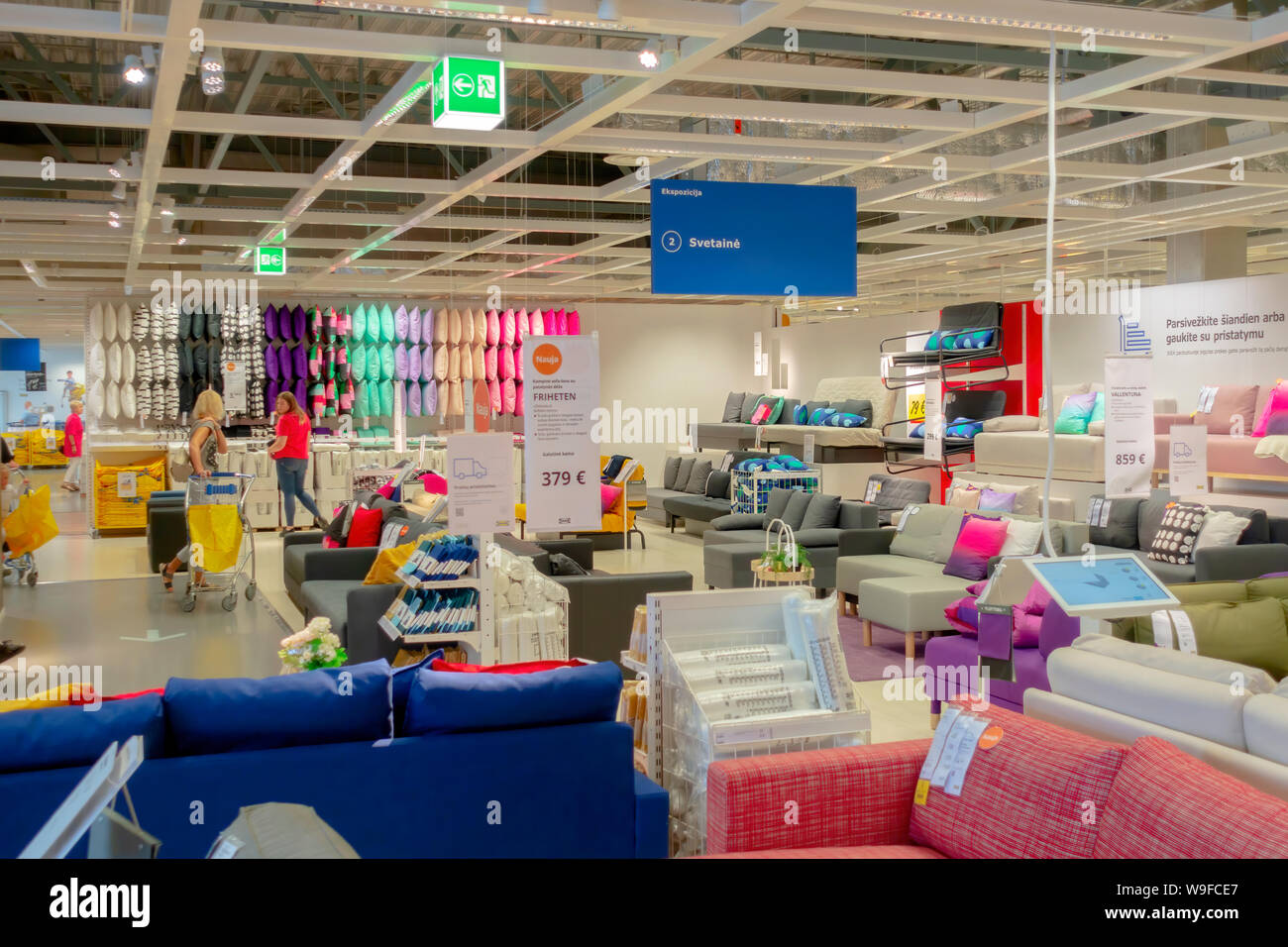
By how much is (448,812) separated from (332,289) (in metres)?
14.0

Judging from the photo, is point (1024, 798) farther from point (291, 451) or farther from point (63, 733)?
point (291, 451)

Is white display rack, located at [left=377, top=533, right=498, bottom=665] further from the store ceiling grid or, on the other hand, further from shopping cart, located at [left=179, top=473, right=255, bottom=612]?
shopping cart, located at [left=179, top=473, right=255, bottom=612]

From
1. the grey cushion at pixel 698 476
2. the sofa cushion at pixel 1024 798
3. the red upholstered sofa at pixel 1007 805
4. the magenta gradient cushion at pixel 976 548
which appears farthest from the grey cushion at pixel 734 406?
the sofa cushion at pixel 1024 798

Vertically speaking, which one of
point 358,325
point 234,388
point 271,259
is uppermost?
point 271,259

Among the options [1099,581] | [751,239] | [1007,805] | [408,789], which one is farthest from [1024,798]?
[751,239]

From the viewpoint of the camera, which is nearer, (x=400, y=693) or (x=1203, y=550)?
(x=400, y=693)

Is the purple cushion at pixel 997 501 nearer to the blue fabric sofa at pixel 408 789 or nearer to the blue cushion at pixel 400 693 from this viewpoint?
the blue fabric sofa at pixel 408 789

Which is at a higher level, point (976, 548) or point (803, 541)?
point (976, 548)

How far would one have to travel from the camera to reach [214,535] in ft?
29.3

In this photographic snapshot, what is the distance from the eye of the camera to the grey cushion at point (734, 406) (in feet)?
59.0

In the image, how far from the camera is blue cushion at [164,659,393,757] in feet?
10.3

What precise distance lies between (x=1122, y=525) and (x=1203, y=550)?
4.44 ft

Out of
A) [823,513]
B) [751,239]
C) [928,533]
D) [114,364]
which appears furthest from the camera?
[114,364]
